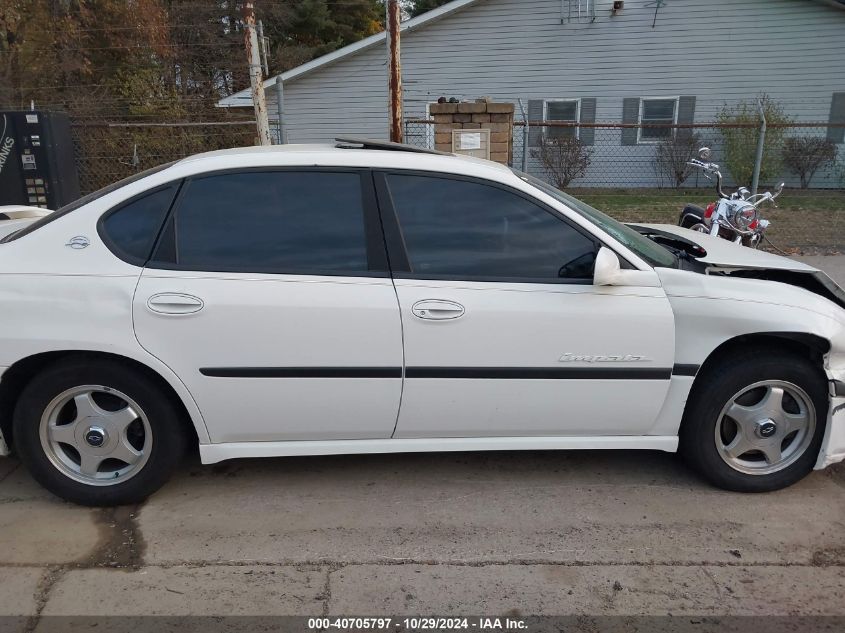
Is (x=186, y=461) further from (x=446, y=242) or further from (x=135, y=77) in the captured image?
(x=135, y=77)

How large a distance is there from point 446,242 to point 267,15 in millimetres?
24493

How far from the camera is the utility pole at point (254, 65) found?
7613 millimetres

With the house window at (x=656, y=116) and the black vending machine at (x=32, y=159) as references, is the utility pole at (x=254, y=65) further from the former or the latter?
the house window at (x=656, y=116)

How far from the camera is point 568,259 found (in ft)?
9.91

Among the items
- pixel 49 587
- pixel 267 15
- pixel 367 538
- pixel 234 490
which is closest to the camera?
pixel 49 587

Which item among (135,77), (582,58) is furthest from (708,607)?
(135,77)

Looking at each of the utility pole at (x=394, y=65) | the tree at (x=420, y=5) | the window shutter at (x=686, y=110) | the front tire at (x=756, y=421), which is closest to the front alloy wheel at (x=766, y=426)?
the front tire at (x=756, y=421)

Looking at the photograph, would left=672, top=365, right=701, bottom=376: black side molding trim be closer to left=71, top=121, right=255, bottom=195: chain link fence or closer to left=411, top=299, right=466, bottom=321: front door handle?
left=411, top=299, right=466, bottom=321: front door handle

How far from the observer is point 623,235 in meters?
3.38

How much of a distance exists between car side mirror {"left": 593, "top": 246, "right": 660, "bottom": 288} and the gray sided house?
12525 mm

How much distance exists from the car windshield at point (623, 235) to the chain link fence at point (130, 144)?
6.34 m

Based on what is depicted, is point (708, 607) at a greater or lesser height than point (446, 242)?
lesser

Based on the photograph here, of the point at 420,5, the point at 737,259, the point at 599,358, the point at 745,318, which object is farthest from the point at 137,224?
the point at 420,5

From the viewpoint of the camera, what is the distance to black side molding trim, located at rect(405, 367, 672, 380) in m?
2.94
